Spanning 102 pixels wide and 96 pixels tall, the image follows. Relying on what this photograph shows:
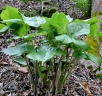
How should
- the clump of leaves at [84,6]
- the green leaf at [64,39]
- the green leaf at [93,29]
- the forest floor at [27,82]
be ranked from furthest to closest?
the clump of leaves at [84,6] < the forest floor at [27,82] < the green leaf at [93,29] < the green leaf at [64,39]

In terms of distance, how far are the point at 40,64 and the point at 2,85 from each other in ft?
1.13

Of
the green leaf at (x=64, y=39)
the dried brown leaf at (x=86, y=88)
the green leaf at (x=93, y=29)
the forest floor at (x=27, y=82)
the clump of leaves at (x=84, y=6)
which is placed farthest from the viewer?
the clump of leaves at (x=84, y=6)

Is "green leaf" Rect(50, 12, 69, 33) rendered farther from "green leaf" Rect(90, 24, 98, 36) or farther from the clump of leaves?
the clump of leaves

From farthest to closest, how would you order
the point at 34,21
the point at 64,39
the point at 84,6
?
the point at 84,6
the point at 34,21
the point at 64,39

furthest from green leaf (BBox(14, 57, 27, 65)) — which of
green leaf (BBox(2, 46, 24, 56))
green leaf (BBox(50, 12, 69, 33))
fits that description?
green leaf (BBox(50, 12, 69, 33))

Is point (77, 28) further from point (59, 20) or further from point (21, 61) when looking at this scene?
point (21, 61)

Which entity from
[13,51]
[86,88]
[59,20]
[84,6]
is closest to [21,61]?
[13,51]

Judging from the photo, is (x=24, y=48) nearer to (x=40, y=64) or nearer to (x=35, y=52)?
(x=35, y=52)

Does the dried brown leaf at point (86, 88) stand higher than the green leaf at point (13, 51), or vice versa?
the green leaf at point (13, 51)

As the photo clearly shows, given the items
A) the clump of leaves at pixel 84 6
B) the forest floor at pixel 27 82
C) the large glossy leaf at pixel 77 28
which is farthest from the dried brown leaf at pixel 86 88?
the clump of leaves at pixel 84 6

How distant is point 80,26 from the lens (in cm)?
110

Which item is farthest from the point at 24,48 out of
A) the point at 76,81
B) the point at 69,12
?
the point at 69,12

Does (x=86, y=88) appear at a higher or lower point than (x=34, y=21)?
lower

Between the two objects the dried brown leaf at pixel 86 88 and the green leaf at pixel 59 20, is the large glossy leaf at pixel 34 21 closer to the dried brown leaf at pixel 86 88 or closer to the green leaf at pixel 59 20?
the green leaf at pixel 59 20
